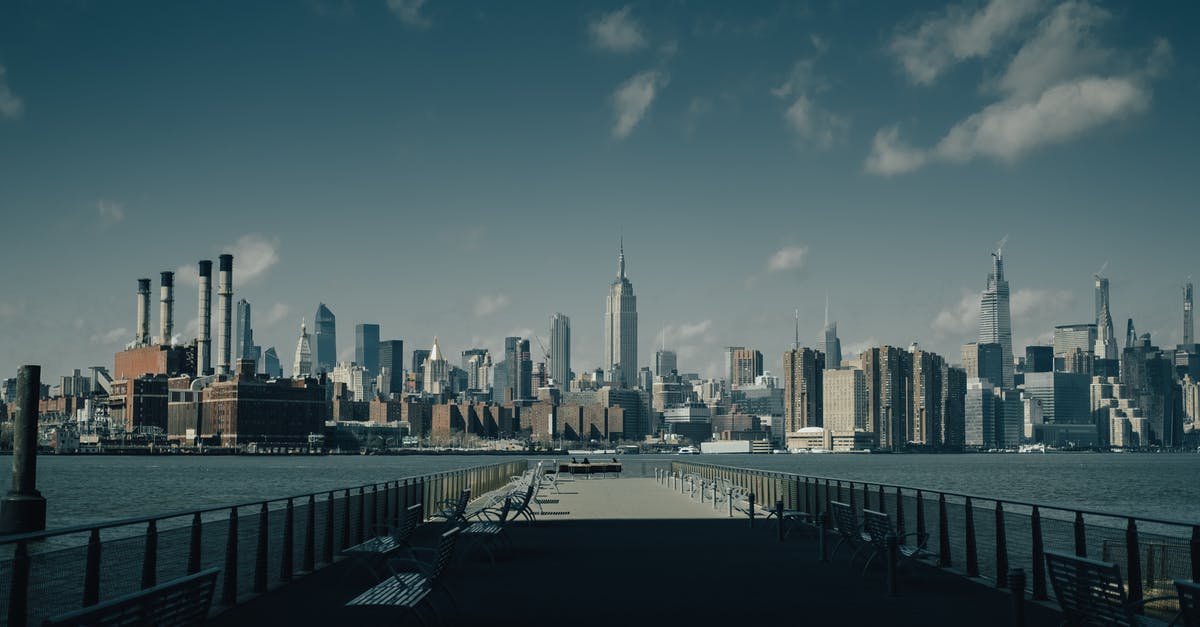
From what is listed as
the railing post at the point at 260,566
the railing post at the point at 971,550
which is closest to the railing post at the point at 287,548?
the railing post at the point at 260,566

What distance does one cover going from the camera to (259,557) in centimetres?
1499

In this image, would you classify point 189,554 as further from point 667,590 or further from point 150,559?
point 667,590

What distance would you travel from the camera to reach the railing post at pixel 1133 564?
1272cm

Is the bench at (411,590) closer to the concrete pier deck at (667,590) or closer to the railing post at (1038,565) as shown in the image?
the concrete pier deck at (667,590)

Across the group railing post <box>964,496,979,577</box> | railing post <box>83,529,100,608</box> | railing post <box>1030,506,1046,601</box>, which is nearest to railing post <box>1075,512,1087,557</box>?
railing post <box>1030,506,1046,601</box>

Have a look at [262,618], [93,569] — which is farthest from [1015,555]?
[93,569]

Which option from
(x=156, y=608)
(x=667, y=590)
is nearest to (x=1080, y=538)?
(x=667, y=590)

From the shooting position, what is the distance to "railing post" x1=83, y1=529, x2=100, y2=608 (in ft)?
36.9

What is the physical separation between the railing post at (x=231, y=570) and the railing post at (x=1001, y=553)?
29.6 ft

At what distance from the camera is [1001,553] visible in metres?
15.5

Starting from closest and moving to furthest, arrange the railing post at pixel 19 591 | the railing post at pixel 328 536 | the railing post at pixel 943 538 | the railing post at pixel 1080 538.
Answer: the railing post at pixel 19 591, the railing post at pixel 1080 538, the railing post at pixel 943 538, the railing post at pixel 328 536

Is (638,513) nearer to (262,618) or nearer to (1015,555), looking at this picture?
(1015,555)

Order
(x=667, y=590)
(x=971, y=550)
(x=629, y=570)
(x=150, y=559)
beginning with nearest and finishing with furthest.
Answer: (x=150, y=559) → (x=667, y=590) → (x=971, y=550) → (x=629, y=570)

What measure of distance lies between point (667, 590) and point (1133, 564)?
513 cm
